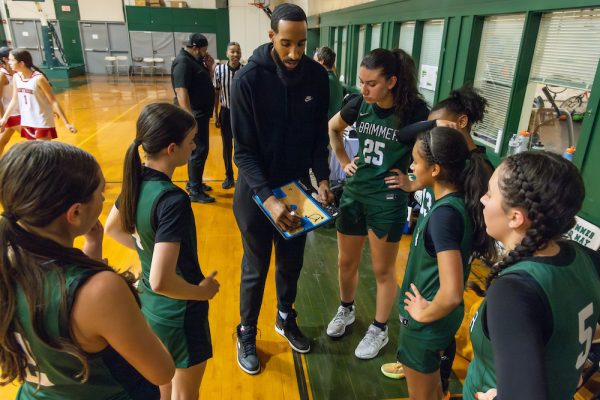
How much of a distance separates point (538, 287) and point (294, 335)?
1948 millimetres

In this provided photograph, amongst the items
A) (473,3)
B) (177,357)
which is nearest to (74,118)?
(473,3)

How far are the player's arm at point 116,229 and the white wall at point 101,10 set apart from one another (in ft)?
62.5

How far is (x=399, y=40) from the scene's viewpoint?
6145mm

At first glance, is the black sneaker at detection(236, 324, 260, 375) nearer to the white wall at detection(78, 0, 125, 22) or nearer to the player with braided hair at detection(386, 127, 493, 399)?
the player with braided hair at detection(386, 127, 493, 399)

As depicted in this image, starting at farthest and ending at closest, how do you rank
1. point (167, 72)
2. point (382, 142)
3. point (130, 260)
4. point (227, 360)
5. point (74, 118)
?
point (167, 72) < point (74, 118) < point (130, 260) < point (227, 360) < point (382, 142)

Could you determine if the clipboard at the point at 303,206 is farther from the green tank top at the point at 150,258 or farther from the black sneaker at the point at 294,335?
the black sneaker at the point at 294,335

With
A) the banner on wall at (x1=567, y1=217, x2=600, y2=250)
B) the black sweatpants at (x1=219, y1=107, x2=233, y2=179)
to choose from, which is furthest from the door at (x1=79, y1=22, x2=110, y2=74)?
the banner on wall at (x1=567, y1=217, x2=600, y2=250)

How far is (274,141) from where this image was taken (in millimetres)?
2076

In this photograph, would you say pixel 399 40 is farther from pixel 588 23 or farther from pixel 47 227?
pixel 47 227

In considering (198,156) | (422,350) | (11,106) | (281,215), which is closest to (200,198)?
(198,156)

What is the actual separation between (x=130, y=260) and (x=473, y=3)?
411 cm

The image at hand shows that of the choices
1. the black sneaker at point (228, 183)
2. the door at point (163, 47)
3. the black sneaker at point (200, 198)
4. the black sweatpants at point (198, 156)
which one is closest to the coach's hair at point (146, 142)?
the black sweatpants at point (198, 156)

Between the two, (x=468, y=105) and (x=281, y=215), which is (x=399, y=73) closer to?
(x=468, y=105)

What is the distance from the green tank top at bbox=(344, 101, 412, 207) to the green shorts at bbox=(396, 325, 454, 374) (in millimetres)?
838
